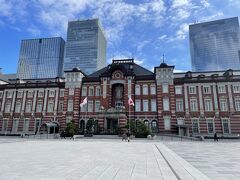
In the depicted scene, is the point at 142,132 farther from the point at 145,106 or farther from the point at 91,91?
the point at 91,91

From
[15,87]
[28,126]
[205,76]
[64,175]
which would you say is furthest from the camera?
[15,87]

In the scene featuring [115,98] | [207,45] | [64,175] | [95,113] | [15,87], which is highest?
[207,45]

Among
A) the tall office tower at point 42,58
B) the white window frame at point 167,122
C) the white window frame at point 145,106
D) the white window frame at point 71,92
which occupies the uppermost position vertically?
the tall office tower at point 42,58

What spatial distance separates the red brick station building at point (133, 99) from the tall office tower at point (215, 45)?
86.4 m

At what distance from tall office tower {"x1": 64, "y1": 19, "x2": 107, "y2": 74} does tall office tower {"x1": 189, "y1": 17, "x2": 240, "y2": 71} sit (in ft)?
Result: 221

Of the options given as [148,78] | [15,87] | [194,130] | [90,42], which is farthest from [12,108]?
[90,42]

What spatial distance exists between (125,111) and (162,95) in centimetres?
897

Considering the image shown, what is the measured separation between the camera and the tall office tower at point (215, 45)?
113750 millimetres

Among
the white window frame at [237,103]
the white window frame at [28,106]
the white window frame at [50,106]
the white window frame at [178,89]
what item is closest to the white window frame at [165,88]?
the white window frame at [178,89]

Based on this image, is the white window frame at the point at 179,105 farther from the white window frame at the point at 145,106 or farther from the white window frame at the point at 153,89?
the white window frame at the point at 145,106

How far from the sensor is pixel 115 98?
4200cm

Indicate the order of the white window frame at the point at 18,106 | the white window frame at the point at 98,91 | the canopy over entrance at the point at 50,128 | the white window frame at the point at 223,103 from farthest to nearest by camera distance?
the white window frame at the point at 18,106 → the white window frame at the point at 98,91 → the canopy over entrance at the point at 50,128 → the white window frame at the point at 223,103

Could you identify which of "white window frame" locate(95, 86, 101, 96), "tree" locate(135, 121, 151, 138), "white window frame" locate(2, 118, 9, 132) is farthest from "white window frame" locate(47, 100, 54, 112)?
"tree" locate(135, 121, 151, 138)

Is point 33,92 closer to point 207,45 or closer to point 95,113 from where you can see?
point 95,113
